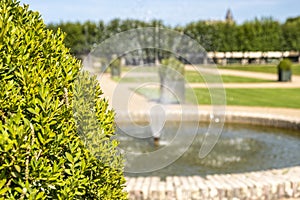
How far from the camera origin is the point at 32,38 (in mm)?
3049

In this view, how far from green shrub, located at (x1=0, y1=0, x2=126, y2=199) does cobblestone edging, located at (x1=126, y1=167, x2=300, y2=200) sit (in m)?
3.27

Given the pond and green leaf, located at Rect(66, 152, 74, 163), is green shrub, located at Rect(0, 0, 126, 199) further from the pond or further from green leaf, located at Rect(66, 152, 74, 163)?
the pond

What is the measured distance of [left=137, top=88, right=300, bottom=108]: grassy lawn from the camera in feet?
63.1

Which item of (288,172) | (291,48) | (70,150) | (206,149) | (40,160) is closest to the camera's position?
(40,160)

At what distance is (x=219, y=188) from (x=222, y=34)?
179ft

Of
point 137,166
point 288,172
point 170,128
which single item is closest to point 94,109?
point 288,172

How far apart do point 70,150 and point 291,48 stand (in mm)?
65703

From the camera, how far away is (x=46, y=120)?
9.22 ft

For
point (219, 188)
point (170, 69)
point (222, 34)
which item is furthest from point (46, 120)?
point (222, 34)

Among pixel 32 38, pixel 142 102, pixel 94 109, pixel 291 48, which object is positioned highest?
pixel 291 48

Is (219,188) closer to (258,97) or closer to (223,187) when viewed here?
(223,187)

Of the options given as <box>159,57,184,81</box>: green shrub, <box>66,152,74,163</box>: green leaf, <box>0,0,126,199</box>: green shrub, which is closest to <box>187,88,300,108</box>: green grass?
<box>159,57,184,81</box>: green shrub

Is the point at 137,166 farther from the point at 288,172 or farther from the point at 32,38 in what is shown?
the point at 32,38

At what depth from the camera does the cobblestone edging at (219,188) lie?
658cm
